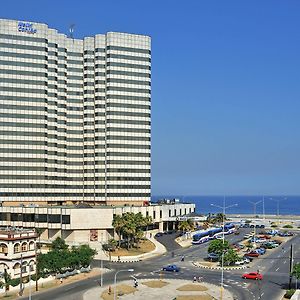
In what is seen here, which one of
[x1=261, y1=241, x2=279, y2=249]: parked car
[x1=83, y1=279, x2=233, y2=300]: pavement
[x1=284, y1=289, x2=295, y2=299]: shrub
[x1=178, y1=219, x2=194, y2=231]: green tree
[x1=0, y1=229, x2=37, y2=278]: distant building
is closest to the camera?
[x1=284, y1=289, x2=295, y2=299]: shrub

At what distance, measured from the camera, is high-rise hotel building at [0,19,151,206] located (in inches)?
7195

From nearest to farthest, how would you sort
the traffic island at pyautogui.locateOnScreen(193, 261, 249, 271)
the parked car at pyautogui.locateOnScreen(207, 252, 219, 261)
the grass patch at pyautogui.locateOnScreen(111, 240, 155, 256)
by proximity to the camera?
1. the traffic island at pyautogui.locateOnScreen(193, 261, 249, 271)
2. the parked car at pyautogui.locateOnScreen(207, 252, 219, 261)
3. the grass patch at pyautogui.locateOnScreen(111, 240, 155, 256)

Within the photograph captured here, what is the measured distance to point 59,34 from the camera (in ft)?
647

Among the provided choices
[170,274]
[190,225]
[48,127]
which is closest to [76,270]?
[170,274]

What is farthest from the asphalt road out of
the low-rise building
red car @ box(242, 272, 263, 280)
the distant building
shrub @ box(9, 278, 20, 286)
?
the low-rise building

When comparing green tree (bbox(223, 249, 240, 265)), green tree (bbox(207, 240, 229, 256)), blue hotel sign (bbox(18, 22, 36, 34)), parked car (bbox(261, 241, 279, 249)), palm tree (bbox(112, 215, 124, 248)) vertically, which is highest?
blue hotel sign (bbox(18, 22, 36, 34))

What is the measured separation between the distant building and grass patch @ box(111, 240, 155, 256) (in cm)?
3199

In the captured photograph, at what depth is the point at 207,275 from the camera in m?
112

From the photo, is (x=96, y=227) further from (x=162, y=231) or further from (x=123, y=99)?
(x=123, y=99)

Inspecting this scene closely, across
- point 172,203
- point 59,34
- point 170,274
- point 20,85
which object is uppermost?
point 59,34

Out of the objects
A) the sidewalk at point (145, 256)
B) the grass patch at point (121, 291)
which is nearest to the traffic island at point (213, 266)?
the sidewalk at point (145, 256)

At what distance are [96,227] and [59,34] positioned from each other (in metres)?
84.1

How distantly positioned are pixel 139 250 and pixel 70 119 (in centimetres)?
7097

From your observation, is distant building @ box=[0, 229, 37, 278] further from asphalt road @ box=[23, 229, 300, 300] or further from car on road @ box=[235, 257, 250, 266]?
car on road @ box=[235, 257, 250, 266]
